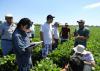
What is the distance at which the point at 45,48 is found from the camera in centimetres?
1213

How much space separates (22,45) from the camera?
335 inches

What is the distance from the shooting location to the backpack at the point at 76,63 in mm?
8594

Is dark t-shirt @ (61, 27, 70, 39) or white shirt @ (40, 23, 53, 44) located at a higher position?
white shirt @ (40, 23, 53, 44)

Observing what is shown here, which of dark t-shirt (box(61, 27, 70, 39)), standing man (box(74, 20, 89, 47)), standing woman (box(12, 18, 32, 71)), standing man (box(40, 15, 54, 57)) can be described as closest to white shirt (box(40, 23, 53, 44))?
standing man (box(40, 15, 54, 57))

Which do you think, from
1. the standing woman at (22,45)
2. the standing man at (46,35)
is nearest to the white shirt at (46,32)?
the standing man at (46,35)

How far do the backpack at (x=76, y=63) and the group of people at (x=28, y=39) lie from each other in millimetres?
148

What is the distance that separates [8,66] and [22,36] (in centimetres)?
262

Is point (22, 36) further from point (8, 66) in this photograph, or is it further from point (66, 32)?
point (66, 32)

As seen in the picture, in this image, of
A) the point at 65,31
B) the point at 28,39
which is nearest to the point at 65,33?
the point at 65,31

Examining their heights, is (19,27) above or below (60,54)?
above

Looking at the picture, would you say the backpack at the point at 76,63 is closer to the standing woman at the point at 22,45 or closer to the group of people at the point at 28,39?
the group of people at the point at 28,39

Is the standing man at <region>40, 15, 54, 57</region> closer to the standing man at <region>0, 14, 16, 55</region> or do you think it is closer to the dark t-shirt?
the standing man at <region>0, 14, 16, 55</region>

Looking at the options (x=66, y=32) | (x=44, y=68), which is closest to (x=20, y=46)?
(x=44, y=68)

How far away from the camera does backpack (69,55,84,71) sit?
859cm
